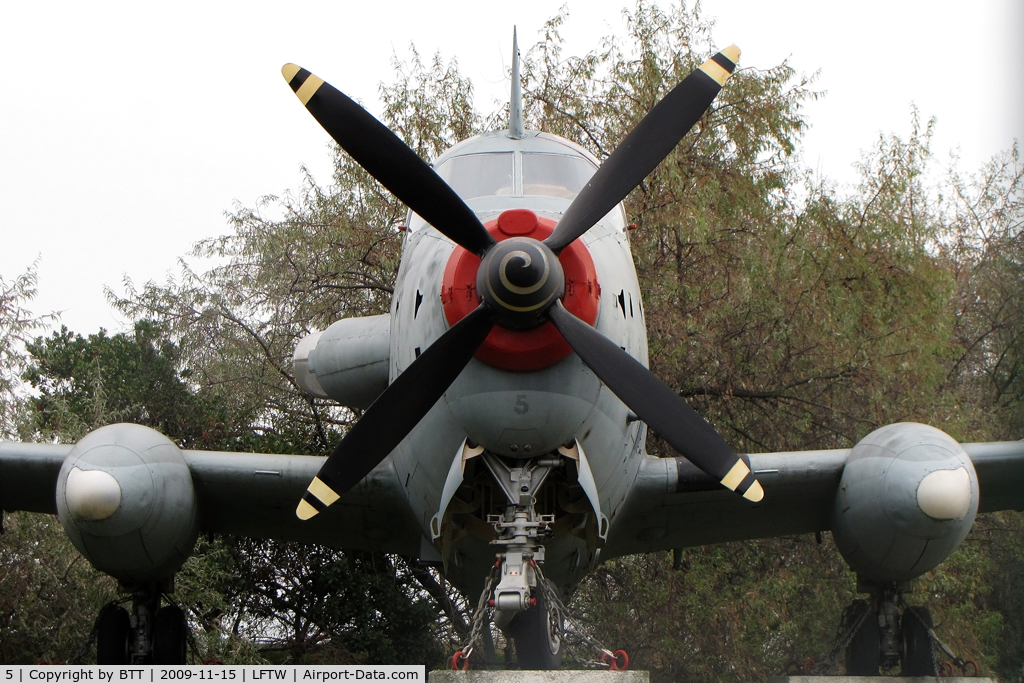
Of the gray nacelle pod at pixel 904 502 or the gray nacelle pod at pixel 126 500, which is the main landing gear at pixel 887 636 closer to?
the gray nacelle pod at pixel 904 502

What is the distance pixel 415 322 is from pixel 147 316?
12159 mm

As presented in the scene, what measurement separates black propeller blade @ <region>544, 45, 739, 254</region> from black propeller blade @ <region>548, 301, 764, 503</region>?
41.8 inches

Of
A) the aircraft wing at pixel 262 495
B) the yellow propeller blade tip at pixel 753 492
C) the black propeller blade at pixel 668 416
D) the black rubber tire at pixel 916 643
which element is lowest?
the black rubber tire at pixel 916 643

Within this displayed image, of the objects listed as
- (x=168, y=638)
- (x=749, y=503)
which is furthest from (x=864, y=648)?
(x=168, y=638)

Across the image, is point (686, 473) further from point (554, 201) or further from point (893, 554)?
point (554, 201)

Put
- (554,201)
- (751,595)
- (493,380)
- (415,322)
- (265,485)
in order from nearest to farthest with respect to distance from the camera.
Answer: (493,380)
(415,322)
(554,201)
(265,485)
(751,595)

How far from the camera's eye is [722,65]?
7.80m

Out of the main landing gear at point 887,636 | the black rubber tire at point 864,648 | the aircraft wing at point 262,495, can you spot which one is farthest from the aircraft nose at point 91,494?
the black rubber tire at point 864,648

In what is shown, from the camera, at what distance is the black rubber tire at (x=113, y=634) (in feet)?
30.0

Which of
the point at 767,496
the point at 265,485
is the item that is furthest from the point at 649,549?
the point at 265,485

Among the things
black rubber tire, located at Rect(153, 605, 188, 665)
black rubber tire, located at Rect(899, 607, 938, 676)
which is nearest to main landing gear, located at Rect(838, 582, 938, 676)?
black rubber tire, located at Rect(899, 607, 938, 676)

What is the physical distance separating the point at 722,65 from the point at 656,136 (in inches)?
30.4

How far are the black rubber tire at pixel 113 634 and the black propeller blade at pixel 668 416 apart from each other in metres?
5.23

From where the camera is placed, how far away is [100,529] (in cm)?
782
